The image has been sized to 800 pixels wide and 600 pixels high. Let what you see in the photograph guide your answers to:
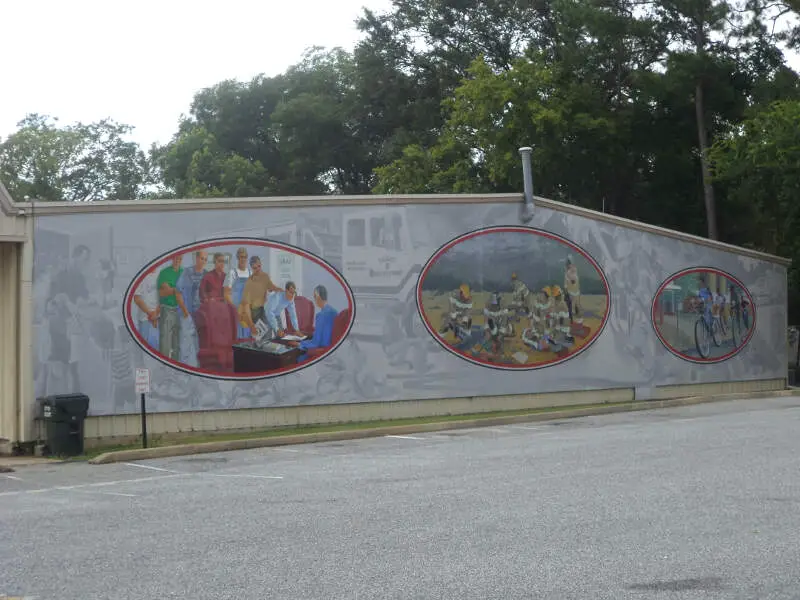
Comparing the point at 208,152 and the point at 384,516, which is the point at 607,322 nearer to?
the point at 384,516

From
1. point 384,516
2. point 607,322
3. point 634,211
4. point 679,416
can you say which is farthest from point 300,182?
point 384,516

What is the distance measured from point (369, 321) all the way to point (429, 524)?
47.6ft

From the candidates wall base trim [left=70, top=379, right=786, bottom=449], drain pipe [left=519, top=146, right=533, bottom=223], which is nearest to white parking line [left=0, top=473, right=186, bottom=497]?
wall base trim [left=70, top=379, right=786, bottom=449]

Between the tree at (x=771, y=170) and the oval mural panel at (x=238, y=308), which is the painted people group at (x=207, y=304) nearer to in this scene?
the oval mural panel at (x=238, y=308)

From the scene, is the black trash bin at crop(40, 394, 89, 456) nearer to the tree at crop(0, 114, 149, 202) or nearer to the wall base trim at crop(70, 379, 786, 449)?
the wall base trim at crop(70, 379, 786, 449)

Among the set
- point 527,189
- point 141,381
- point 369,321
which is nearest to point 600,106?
point 527,189

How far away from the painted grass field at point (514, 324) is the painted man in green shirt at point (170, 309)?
583cm

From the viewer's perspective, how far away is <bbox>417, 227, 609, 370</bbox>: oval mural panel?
1041 inches

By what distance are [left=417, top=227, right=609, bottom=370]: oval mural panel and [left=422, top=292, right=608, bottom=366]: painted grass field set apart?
2 centimetres

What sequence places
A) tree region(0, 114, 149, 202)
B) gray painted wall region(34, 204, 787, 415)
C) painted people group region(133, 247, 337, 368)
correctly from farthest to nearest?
tree region(0, 114, 149, 202), painted people group region(133, 247, 337, 368), gray painted wall region(34, 204, 787, 415)

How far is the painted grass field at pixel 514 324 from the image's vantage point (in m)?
26.2

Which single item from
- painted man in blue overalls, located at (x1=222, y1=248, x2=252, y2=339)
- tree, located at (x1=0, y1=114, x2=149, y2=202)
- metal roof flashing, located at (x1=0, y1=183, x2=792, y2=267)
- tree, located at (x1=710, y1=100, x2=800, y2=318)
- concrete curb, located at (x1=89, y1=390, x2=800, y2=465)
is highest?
tree, located at (x1=0, y1=114, x2=149, y2=202)

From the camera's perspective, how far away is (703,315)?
1266 inches

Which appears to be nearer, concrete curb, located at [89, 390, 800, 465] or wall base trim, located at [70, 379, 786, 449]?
concrete curb, located at [89, 390, 800, 465]
